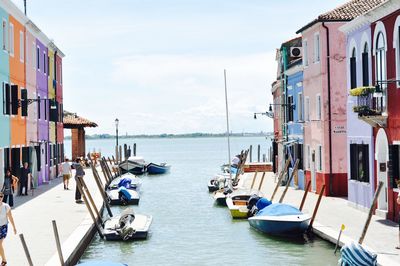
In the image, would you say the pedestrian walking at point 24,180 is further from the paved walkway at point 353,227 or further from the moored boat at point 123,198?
the paved walkway at point 353,227

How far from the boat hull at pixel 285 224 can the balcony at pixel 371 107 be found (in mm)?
3621

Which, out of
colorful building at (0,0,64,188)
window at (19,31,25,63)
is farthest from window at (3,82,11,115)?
window at (19,31,25,63)

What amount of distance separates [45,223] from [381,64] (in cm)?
1171

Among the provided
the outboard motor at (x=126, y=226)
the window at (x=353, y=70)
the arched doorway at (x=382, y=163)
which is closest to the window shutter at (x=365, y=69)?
the window at (x=353, y=70)

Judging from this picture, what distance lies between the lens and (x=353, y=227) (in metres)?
20.4

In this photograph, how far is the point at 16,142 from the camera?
31.3 m

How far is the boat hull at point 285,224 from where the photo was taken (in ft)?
69.1

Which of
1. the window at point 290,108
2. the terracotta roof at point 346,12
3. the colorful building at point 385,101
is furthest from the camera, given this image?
the window at point 290,108

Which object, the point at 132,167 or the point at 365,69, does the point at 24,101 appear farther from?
the point at 132,167

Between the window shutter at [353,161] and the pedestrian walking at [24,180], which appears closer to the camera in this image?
the window shutter at [353,161]

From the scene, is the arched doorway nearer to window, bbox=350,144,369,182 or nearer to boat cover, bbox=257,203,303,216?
window, bbox=350,144,369,182

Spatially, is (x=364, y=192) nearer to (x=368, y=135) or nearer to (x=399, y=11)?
(x=368, y=135)

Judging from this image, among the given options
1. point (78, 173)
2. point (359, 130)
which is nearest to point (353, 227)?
point (359, 130)

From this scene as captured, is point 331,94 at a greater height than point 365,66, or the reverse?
point 365,66
